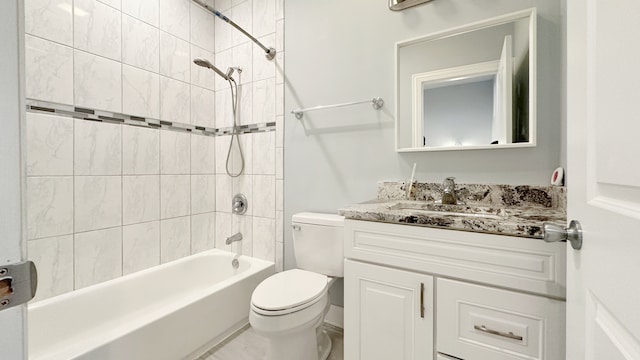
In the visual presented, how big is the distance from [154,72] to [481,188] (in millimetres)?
2251

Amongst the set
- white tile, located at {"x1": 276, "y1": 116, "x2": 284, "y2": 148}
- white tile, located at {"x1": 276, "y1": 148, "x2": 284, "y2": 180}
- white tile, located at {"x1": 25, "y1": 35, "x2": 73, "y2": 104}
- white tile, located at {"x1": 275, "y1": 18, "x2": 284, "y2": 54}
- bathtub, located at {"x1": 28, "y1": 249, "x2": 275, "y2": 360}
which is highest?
white tile, located at {"x1": 275, "y1": 18, "x2": 284, "y2": 54}

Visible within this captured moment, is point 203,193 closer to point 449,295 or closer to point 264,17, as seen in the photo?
point 264,17

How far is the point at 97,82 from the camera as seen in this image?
159 centimetres

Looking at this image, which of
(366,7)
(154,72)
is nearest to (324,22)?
(366,7)

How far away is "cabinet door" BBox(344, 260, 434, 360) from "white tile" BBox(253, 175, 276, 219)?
3.30 feet

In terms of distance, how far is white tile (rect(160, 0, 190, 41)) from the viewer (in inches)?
75.7

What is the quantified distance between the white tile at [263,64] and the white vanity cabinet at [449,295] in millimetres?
1413

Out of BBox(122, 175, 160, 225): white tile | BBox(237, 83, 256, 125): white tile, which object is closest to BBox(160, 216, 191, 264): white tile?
BBox(122, 175, 160, 225): white tile

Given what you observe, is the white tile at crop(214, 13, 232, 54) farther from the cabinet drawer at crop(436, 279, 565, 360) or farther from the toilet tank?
the cabinet drawer at crop(436, 279, 565, 360)

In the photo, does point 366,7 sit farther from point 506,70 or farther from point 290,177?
point 290,177

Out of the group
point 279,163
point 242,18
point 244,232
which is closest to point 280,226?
point 244,232

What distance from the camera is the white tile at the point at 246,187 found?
2117 mm

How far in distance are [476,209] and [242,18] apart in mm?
2206

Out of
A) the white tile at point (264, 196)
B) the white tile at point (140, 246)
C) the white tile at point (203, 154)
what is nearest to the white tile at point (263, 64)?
the white tile at point (203, 154)
